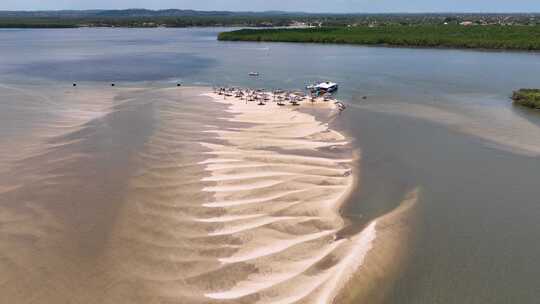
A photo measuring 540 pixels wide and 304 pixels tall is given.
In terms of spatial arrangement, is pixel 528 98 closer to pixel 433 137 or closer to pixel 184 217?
pixel 433 137

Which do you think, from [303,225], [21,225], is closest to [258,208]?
[303,225]

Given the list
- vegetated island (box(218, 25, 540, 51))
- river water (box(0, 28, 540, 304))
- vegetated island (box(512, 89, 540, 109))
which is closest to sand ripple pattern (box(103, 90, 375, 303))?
river water (box(0, 28, 540, 304))

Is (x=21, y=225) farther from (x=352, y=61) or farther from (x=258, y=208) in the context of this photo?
(x=352, y=61)

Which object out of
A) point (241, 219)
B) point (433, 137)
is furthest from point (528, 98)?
point (241, 219)

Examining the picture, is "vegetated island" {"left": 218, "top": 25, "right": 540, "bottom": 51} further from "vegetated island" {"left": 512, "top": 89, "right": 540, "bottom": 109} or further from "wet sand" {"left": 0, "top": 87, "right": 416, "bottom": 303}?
"wet sand" {"left": 0, "top": 87, "right": 416, "bottom": 303}

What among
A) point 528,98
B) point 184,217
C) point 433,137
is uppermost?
point 528,98

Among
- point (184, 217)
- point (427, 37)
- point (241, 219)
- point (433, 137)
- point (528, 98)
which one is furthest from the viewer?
point (427, 37)
